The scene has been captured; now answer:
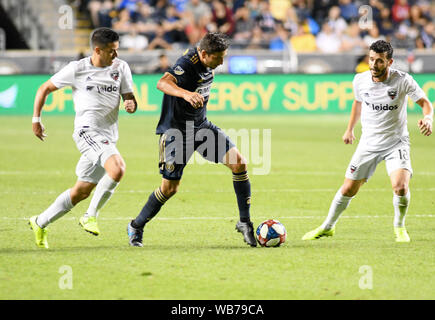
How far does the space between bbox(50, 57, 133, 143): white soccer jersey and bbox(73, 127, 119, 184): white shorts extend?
3.5 inches

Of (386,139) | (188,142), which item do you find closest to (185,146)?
(188,142)

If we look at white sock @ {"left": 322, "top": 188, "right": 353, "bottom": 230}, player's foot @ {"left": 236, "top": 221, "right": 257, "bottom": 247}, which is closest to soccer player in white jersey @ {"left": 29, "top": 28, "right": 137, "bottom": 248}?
player's foot @ {"left": 236, "top": 221, "right": 257, "bottom": 247}

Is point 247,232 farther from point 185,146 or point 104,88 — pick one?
point 104,88

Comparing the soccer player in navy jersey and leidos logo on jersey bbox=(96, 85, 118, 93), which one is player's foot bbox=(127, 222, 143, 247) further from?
leidos logo on jersey bbox=(96, 85, 118, 93)

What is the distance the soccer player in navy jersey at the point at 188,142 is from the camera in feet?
23.3

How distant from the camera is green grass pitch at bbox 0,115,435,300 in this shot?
18.5 ft

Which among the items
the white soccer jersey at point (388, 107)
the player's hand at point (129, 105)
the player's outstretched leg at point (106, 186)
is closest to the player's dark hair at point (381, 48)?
the white soccer jersey at point (388, 107)

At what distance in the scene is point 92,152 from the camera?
7062mm

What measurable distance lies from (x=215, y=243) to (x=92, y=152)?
53.7 inches

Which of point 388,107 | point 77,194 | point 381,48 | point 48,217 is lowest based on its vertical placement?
point 48,217

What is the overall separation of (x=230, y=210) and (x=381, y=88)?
263 centimetres

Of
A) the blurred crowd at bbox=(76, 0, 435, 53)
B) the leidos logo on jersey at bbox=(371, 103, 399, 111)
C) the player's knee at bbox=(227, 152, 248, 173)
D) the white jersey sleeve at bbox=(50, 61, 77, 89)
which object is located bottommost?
the player's knee at bbox=(227, 152, 248, 173)

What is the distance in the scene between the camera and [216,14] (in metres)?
25.0

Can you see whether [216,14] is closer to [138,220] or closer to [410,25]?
[410,25]
